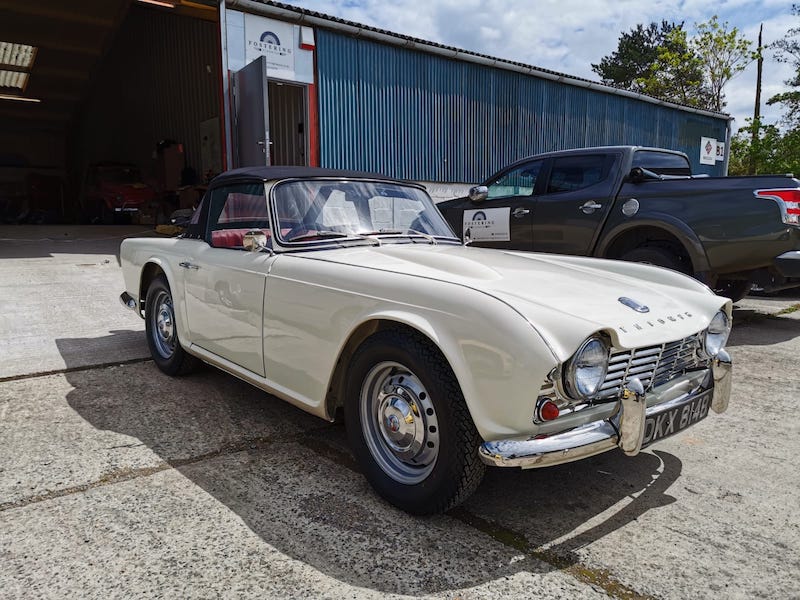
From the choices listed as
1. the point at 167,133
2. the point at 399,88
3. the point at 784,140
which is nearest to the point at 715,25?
the point at 784,140

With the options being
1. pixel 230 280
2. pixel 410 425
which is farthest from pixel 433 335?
pixel 230 280

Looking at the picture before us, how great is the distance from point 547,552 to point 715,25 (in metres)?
31.5

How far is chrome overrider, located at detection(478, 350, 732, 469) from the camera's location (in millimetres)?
2031

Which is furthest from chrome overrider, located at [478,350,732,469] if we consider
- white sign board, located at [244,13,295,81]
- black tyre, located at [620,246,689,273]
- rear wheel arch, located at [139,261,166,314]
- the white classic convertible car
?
white sign board, located at [244,13,295,81]

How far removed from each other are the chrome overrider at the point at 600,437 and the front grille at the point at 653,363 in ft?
0.14

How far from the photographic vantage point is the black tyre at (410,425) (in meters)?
2.20

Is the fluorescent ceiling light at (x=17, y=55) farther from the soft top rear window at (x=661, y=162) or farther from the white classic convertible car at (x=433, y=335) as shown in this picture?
the white classic convertible car at (x=433, y=335)

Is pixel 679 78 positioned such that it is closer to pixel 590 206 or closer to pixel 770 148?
pixel 770 148

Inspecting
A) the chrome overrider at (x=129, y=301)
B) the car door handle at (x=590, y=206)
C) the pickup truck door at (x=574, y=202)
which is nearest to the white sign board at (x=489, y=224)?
the pickup truck door at (x=574, y=202)

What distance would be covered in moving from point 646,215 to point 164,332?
4.43 meters

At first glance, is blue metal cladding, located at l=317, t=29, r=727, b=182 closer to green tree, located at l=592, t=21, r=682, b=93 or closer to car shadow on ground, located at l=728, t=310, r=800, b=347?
car shadow on ground, located at l=728, t=310, r=800, b=347

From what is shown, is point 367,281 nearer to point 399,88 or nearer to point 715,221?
point 715,221

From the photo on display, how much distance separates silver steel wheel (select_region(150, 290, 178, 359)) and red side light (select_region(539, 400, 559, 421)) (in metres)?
2.98

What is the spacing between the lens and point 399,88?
40.5 ft
